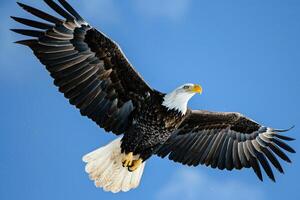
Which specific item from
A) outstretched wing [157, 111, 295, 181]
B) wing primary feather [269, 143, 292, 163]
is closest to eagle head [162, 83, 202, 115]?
outstretched wing [157, 111, 295, 181]

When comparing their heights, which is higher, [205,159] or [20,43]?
[205,159]

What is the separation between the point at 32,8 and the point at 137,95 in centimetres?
213

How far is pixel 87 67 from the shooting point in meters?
10.5

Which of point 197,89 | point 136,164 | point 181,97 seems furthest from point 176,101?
point 136,164

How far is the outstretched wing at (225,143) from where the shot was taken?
11828mm

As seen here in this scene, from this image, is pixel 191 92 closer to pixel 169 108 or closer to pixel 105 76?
pixel 169 108

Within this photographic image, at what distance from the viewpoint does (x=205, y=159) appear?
12.0m

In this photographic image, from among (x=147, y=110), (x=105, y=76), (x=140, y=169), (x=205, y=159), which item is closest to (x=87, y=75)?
(x=105, y=76)

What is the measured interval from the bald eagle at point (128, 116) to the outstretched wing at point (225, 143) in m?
0.02

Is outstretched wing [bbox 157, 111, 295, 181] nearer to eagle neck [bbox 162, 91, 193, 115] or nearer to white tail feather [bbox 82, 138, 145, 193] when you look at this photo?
white tail feather [bbox 82, 138, 145, 193]

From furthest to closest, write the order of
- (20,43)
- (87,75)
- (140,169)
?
(140,169)
(87,75)
(20,43)

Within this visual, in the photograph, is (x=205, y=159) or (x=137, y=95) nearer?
(x=137, y=95)

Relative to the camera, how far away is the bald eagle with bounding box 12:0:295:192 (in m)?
10.2

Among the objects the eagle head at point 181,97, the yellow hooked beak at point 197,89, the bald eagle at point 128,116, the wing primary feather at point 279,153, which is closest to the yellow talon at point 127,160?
the bald eagle at point 128,116
